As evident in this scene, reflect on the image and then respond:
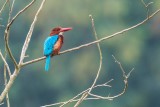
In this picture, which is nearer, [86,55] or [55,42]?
[55,42]

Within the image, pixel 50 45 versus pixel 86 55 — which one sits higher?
pixel 50 45

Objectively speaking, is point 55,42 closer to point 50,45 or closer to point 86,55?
point 50,45

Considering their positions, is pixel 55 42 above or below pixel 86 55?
above

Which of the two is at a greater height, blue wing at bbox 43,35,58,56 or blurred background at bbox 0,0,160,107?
blue wing at bbox 43,35,58,56

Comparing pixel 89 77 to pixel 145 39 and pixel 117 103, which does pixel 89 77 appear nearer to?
pixel 117 103

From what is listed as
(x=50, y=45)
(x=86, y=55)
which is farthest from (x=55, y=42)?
(x=86, y=55)

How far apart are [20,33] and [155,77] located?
623 centimetres

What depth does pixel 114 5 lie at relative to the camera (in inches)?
1550

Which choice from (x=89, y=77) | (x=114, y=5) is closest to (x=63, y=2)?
(x=114, y=5)

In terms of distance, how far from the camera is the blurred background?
35.8 m

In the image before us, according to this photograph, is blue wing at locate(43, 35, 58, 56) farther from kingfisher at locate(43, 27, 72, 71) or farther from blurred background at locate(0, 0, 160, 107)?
blurred background at locate(0, 0, 160, 107)

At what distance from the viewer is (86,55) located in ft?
124

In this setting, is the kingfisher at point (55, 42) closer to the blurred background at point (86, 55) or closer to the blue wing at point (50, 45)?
the blue wing at point (50, 45)

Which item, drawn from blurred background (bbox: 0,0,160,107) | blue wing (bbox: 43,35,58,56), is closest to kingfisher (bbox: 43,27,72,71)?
blue wing (bbox: 43,35,58,56)
